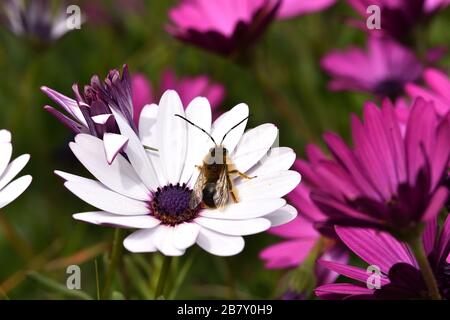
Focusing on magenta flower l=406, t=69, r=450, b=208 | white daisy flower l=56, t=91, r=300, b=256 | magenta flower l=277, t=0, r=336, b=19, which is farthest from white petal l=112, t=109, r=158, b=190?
magenta flower l=277, t=0, r=336, b=19

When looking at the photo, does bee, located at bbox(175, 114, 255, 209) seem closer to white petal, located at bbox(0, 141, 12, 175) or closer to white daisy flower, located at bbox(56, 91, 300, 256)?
white daisy flower, located at bbox(56, 91, 300, 256)

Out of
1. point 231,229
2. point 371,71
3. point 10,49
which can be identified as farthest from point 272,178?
point 10,49

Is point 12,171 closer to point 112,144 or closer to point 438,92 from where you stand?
point 112,144

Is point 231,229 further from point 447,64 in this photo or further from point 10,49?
point 10,49

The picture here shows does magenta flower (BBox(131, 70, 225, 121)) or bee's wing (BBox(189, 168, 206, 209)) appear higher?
magenta flower (BBox(131, 70, 225, 121))

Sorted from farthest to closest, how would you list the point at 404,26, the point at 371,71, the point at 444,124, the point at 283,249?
the point at 371,71, the point at 404,26, the point at 283,249, the point at 444,124

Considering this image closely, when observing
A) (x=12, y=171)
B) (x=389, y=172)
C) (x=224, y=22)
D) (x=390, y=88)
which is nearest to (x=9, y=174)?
(x=12, y=171)
